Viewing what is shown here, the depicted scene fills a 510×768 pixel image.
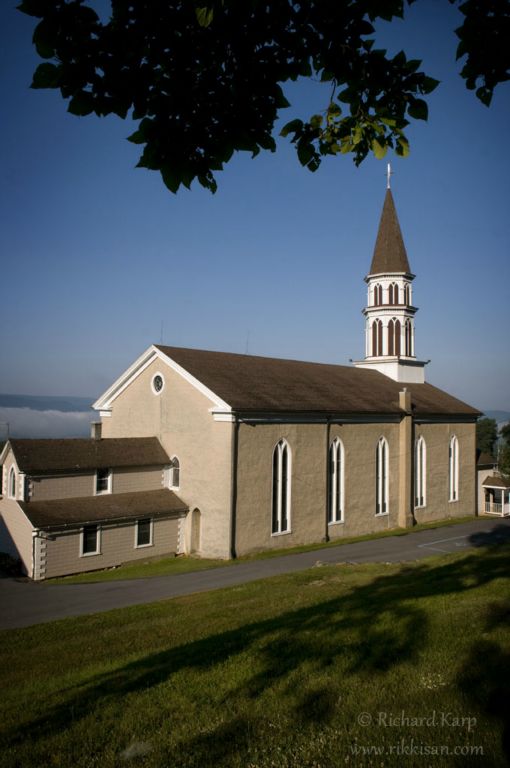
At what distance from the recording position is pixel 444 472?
4031 centimetres

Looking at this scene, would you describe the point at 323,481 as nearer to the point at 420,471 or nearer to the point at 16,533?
the point at 420,471

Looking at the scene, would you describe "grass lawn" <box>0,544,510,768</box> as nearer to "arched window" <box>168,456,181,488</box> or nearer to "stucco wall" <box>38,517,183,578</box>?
"stucco wall" <box>38,517,183,578</box>

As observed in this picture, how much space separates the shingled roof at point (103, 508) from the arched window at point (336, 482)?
8584mm

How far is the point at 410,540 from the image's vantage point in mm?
31672

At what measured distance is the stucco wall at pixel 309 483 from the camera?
27.4m

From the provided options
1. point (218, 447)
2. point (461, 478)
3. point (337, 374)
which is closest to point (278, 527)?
point (218, 447)

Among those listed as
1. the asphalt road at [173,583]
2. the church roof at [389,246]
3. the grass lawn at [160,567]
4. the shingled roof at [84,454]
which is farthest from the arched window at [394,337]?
the shingled roof at [84,454]

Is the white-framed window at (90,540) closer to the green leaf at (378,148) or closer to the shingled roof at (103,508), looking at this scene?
the shingled roof at (103,508)

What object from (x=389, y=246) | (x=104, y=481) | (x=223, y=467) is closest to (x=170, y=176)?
(x=223, y=467)

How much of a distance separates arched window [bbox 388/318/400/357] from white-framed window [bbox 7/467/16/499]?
28.1 meters

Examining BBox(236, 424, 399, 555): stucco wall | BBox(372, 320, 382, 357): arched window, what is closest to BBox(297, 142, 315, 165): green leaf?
BBox(236, 424, 399, 555): stucco wall

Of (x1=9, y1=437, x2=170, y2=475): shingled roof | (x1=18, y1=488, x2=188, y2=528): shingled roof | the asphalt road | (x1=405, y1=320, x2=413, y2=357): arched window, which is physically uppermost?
(x1=405, y1=320, x2=413, y2=357): arched window

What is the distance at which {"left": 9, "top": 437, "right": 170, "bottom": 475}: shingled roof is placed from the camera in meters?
25.8

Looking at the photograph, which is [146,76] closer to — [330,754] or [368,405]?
[330,754]
